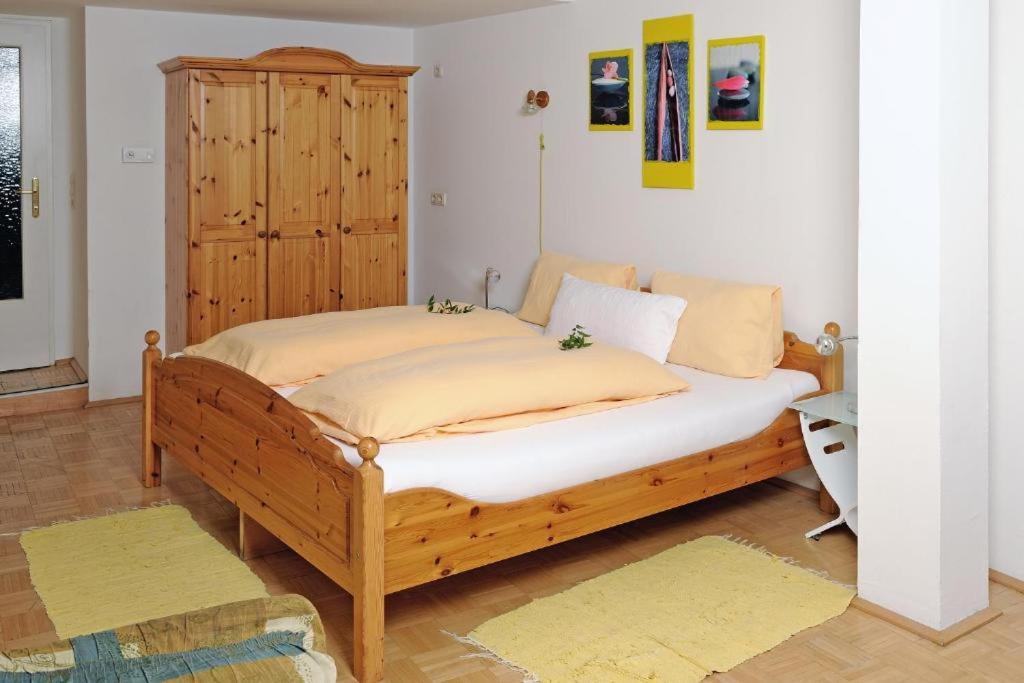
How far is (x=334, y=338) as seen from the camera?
4125 millimetres

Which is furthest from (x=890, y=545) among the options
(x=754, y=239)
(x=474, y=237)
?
(x=474, y=237)

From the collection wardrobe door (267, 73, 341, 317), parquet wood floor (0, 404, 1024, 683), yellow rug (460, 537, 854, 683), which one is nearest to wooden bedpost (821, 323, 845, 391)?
parquet wood floor (0, 404, 1024, 683)

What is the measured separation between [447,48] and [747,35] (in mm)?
2291

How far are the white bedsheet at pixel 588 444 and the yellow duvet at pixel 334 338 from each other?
0.40 ft

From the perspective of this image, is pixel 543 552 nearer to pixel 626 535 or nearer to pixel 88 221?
pixel 626 535

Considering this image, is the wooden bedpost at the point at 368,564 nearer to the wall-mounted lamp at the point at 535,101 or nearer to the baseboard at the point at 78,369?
the wall-mounted lamp at the point at 535,101

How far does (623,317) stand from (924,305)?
1.49 m

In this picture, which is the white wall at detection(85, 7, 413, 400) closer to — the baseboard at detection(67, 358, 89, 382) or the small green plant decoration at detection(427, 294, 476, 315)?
the baseboard at detection(67, 358, 89, 382)

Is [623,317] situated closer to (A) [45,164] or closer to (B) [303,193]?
(B) [303,193]

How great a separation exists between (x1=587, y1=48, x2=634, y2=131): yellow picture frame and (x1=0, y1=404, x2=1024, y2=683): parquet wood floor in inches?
68.9

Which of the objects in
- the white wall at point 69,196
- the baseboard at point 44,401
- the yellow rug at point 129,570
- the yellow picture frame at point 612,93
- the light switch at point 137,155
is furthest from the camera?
the white wall at point 69,196

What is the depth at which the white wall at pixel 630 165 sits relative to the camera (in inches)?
159

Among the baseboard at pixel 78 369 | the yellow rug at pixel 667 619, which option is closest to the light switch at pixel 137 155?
the baseboard at pixel 78 369

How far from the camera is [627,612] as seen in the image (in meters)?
3.21
